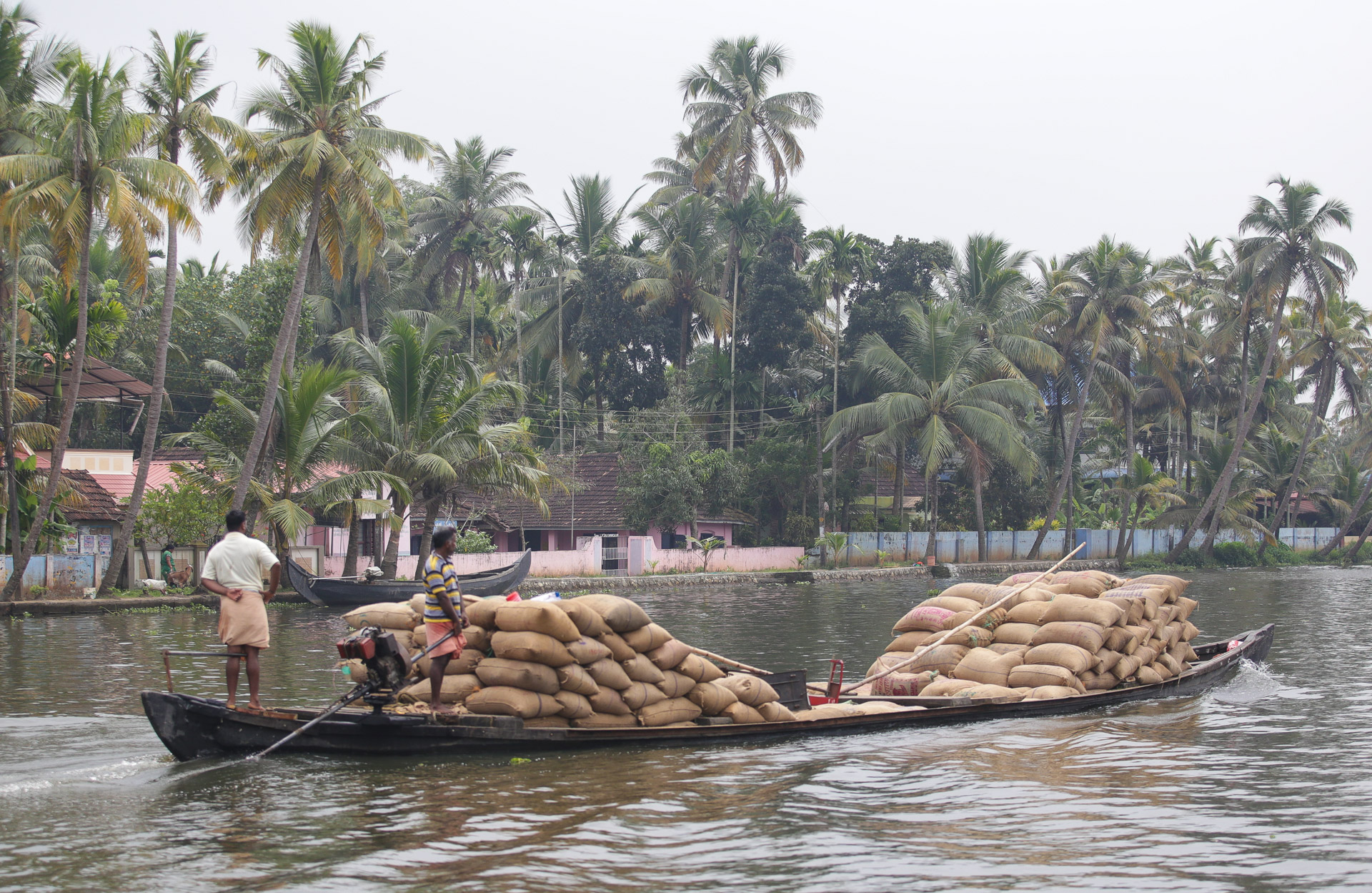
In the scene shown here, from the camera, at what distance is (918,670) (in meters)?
12.0

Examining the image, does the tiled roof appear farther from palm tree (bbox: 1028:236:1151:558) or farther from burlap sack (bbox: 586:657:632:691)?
palm tree (bbox: 1028:236:1151:558)

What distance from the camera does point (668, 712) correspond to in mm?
9312

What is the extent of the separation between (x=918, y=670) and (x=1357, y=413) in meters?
42.7

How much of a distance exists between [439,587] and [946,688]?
17.8ft

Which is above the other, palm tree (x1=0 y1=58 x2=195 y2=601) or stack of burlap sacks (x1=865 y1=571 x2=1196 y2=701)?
palm tree (x1=0 y1=58 x2=195 y2=601)

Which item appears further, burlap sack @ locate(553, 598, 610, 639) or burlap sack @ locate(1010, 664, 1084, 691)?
burlap sack @ locate(1010, 664, 1084, 691)

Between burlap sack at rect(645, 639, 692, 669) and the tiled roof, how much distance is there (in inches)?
765

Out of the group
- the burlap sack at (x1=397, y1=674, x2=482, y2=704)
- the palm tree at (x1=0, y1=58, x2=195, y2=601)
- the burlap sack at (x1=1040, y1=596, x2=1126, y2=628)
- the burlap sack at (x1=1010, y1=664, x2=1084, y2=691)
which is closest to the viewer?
the burlap sack at (x1=397, y1=674, x2=482, y2=704)

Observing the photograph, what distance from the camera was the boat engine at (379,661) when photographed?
8305 mm

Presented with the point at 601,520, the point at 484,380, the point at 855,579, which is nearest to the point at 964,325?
the point at 855,579

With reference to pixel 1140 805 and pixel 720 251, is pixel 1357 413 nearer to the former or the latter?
pixel 720 251

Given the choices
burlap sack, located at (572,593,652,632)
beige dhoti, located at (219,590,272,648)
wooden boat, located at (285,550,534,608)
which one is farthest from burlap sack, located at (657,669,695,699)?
wooden boat, located at (285,550,534,608)

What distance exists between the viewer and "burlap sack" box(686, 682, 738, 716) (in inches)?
376

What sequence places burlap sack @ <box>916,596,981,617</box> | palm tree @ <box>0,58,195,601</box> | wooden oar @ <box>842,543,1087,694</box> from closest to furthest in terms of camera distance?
1. wooden oar @ <box>842,543,1087,694</box>
2. burlap sack @ <box>916,596,981,617</box>
3. palm tree @ <box>0,58,195,601</box>
